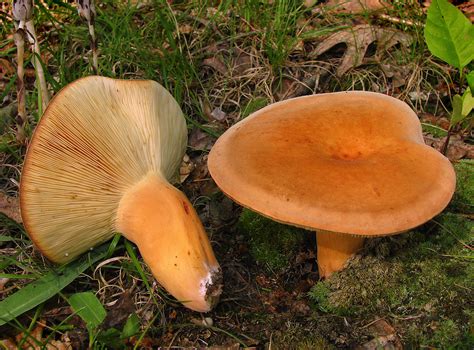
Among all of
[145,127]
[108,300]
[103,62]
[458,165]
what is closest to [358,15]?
[458,165]

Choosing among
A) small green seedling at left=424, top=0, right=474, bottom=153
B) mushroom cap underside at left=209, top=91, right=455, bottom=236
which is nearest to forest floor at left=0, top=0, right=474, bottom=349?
small green seedling at left=424, top=0, right=474, bottom=153

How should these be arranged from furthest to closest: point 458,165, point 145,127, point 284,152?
point 458,165, point 145,127, point 284,152

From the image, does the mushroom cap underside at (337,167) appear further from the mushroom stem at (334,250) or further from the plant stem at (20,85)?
the plant stem at (20,85)

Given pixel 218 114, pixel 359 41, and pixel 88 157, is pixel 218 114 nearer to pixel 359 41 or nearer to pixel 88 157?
pixel 359 41

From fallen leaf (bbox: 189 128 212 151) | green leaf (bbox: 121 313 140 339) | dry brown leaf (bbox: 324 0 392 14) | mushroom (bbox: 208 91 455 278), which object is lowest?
green leaf (bbox: 121 313 140 339)

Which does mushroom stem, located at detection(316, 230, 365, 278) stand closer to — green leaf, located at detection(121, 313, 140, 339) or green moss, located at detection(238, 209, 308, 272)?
green moss, located at detection(238, 209, 308, 272)

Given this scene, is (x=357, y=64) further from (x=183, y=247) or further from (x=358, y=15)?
(x=183, y=247)
